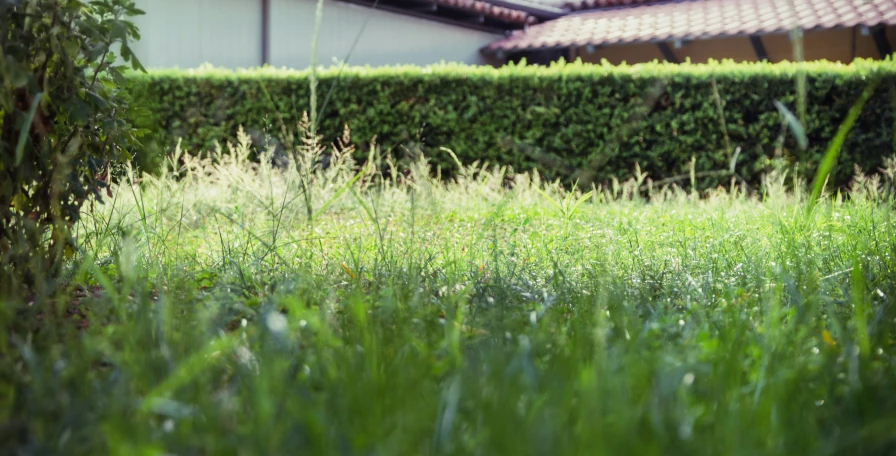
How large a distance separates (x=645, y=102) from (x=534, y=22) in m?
7.87

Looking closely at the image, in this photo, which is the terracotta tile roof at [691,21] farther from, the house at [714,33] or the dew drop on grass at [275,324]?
the dew drop on grass at [275,324]

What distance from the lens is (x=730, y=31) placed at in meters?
11.7

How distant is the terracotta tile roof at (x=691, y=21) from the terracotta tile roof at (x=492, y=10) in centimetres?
24

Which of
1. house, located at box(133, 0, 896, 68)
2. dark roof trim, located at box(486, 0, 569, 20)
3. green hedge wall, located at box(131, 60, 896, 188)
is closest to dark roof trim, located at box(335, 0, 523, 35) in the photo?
house, located at box(133, 0, 896, 68)

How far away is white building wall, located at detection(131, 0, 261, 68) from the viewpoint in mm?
10102

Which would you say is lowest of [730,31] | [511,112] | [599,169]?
[599,169]

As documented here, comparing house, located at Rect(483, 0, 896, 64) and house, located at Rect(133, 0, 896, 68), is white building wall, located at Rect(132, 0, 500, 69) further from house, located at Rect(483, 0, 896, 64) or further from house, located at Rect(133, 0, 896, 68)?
house, located at Rect(483, 0, 896, 64)

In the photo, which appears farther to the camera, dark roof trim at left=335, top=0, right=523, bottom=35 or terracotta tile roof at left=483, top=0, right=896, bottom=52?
dark roof trim at left=335, top=0, right=523, bottom=35

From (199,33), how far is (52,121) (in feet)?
28.8

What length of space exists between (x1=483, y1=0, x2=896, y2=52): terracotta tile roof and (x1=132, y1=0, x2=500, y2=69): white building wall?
3.89ft

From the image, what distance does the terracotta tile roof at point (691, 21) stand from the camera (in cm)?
1122

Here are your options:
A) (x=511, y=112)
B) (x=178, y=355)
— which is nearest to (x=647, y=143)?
(x=511, y=112)

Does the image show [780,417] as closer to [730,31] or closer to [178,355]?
[178,355]

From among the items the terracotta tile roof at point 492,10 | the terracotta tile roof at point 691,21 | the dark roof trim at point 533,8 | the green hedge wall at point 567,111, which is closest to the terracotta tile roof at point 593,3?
the terracotta tile roof at point 691,21
